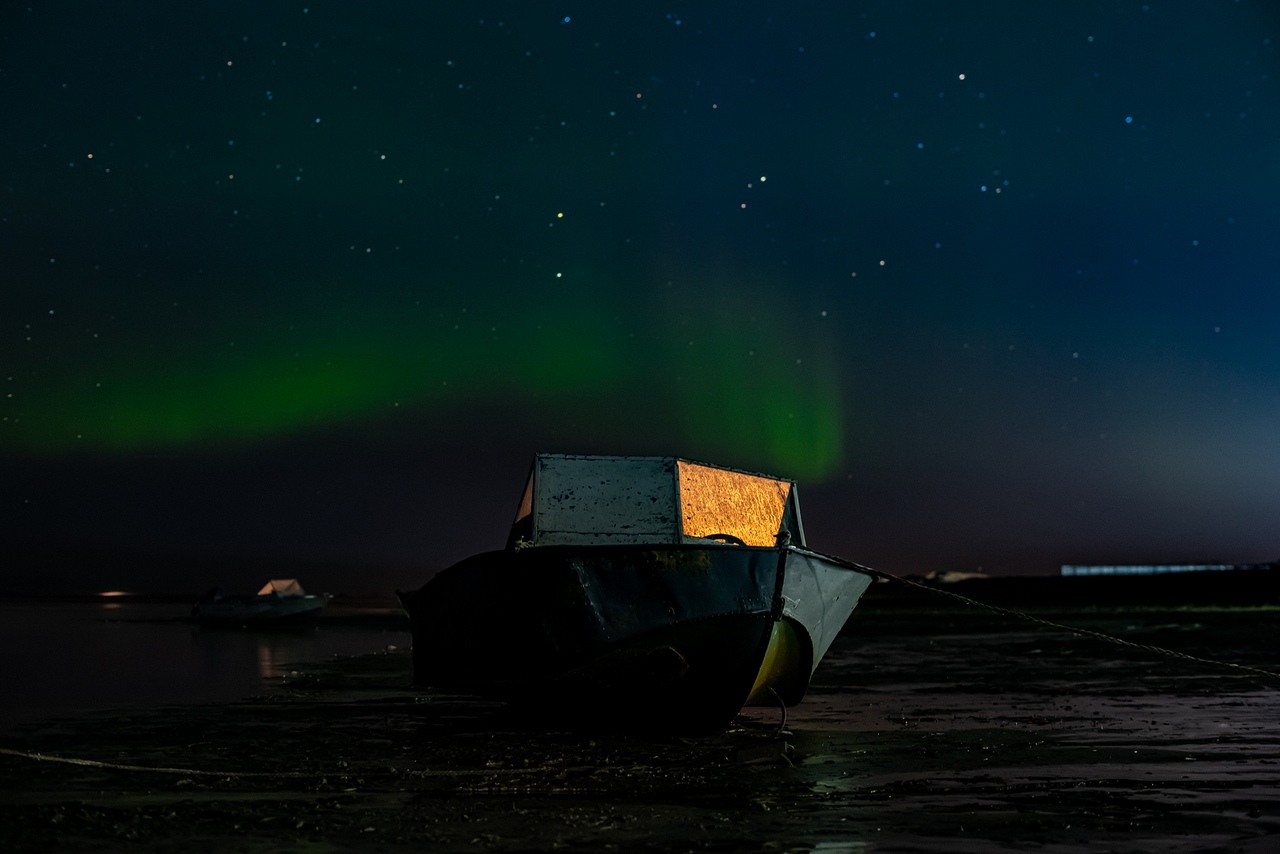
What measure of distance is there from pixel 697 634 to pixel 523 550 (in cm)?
215

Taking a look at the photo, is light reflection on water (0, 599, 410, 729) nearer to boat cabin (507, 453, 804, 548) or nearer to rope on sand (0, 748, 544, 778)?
rope on sand (0, 748, 544, 778)

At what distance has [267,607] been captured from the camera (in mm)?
55594

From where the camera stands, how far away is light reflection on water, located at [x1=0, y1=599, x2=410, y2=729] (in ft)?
56.3

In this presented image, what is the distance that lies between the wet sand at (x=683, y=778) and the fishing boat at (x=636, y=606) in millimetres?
493

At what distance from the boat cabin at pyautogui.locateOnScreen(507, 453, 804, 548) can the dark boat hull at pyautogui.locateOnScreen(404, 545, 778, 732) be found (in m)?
1.45

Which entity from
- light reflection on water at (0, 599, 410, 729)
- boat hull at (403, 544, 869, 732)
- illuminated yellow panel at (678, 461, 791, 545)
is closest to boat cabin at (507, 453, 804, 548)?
illuminated yellow panel at (678, 461, 791, 545)

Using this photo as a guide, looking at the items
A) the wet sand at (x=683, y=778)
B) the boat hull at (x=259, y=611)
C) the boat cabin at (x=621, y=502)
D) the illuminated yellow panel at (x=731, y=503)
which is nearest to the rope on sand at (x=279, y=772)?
the wet sand at (x=683, y=778)

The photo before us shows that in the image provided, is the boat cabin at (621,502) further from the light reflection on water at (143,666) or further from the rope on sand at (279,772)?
the light reflection on water at (143,666)

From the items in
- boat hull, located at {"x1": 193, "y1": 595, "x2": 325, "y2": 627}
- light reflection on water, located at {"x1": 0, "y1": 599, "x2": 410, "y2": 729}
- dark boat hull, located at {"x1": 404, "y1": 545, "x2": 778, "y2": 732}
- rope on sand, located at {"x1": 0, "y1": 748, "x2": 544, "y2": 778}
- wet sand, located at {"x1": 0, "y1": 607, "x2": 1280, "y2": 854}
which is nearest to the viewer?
wet sand, located at {"x1": 0, "y1": 607, "x2": 1280, "y2": 854}

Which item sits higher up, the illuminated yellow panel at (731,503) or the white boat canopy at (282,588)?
the illuminated yellow panel at (731,503)

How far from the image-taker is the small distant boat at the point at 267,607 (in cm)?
5575

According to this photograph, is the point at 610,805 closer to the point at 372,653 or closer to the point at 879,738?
the point at 879,738

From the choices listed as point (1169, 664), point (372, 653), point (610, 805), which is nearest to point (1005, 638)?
point (1169, 664)

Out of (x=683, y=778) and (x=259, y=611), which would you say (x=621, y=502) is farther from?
(x=259, y=611)
